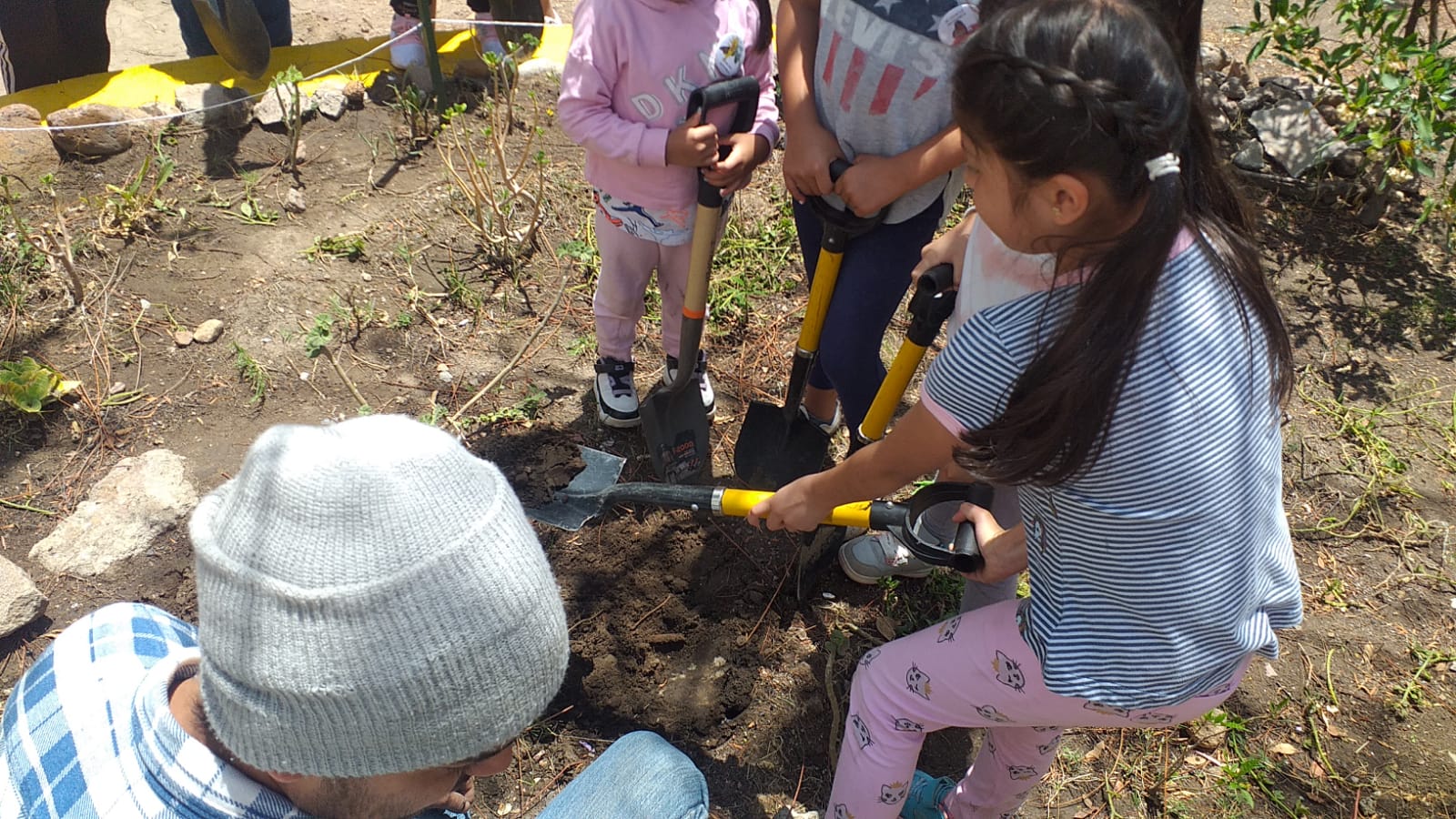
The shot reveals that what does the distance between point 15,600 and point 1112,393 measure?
230cm

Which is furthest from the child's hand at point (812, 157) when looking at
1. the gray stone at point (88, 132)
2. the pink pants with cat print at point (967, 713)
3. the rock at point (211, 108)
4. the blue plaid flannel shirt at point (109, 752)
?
the gray stone at point (88, 132)

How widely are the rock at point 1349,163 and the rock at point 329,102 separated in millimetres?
3861

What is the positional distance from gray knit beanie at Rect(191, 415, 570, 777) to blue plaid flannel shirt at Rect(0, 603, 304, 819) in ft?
0.23

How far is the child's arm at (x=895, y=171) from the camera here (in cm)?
186

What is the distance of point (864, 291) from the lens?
2.10m

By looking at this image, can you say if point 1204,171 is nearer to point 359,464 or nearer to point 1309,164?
point 359,464

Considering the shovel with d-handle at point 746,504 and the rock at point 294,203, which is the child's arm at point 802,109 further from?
the rock at point 294,203

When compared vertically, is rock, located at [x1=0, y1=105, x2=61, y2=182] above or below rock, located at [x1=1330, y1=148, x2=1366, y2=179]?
below

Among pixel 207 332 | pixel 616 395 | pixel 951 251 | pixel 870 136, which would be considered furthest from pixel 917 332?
pixel 207 332

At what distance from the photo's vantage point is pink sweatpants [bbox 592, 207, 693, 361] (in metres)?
2.40

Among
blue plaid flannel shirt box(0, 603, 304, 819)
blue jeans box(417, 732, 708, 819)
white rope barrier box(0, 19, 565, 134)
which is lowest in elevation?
blue jeans box(417, 732, 708, 819)

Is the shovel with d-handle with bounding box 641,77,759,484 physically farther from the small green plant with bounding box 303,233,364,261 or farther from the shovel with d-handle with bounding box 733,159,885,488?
the small green plant with bounding box 303,233,364,261

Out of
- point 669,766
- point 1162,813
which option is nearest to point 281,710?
point 669,766

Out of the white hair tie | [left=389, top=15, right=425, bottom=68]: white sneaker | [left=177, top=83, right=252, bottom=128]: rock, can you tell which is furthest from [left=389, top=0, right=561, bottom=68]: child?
the white hair tie
